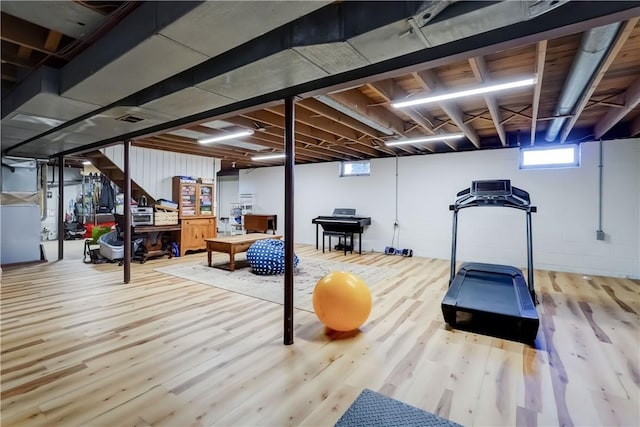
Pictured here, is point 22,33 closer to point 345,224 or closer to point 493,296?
point 493,296

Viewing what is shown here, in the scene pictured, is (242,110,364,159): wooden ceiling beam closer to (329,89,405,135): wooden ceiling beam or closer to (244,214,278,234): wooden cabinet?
(329,89,405,135): wooden ceiling beam

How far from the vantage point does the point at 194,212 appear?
786cm

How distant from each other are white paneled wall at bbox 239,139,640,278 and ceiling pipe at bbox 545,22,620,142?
9.31 ft

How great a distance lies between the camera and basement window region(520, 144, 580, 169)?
19.5ft

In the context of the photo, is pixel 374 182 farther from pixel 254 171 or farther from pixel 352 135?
pixel 254 171

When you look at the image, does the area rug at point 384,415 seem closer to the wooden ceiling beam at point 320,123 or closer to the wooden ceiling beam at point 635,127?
the wooden ceiling beam at point 320,123

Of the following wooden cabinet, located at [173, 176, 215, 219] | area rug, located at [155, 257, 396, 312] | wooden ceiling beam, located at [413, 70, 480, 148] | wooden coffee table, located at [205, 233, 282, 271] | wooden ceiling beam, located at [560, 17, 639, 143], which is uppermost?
wooden ceiling beam, located at [413, 70, 480, 148]

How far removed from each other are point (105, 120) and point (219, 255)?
420cm

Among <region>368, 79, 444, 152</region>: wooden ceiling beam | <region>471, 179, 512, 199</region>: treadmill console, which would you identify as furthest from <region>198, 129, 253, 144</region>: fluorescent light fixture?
<region>471, 179, 512, 199</region>: treadmill console

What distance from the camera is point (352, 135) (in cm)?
591

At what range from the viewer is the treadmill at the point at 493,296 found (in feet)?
9.82

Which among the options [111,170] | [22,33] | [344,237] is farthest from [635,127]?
[111,170]

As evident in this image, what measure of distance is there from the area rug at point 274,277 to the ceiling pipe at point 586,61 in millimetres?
3415

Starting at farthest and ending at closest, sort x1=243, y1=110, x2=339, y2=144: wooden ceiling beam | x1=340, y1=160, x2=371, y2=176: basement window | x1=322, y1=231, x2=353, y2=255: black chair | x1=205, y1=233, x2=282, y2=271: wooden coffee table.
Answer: x1=340, y1=160, x2=371, y2=176: basement window → x1=322, y1=231, x2=353, y2=255: black chair → x1=205, y1=233, x2=282, y2=271: wooden coffee table → x1=243, y1=110, x2=339, y2=144: wooden ceiling beam
